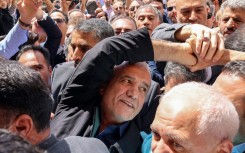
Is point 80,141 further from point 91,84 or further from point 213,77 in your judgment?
point 213,77

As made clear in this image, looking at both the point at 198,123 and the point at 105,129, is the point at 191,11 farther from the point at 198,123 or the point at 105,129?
the point at 198,123

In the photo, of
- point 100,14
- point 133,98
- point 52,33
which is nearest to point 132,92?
point 133,98

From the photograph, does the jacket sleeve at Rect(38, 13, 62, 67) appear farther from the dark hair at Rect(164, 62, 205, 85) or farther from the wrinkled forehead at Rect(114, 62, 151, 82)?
the wrinkled forehead at Rect(114, 62, 151, 82)

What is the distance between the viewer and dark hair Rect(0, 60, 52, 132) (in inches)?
59.4

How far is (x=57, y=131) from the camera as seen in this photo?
6.50 ft

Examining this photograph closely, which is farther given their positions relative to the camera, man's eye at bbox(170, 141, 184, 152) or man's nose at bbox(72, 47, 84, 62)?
man's nose at bbox(72, 47, 84, 62)

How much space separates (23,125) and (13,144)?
2.08 ft

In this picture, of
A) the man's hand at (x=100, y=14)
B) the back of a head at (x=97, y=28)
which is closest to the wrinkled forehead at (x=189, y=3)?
the back of a head at (x=97, y=28)

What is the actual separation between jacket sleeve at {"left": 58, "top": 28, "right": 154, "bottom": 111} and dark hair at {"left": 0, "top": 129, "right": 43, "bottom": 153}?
106 centimetres

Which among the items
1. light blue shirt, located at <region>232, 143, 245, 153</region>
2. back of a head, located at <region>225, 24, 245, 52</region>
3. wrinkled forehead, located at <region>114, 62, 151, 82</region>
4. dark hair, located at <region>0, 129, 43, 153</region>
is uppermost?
dark hair, located at <region>0, 129, 43, 153</region>

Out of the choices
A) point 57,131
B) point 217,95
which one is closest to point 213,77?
point 217,95

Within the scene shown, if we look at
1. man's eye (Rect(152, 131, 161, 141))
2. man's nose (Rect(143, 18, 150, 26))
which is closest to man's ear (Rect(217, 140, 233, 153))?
man's eye (Rect(152, 131, 161, 141))

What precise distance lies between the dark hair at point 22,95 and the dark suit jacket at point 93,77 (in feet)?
1.21

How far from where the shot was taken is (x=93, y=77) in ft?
6.58
